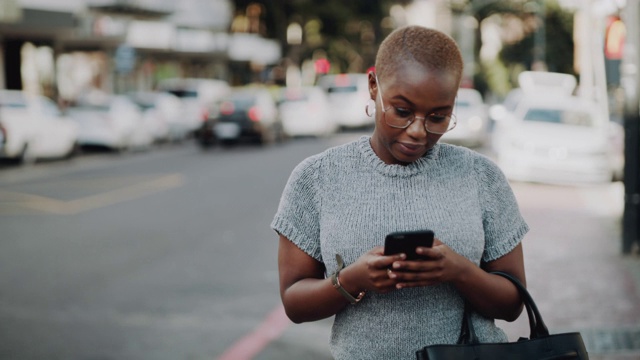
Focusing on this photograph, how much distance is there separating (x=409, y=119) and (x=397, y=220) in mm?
245

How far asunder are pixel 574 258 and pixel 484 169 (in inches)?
316

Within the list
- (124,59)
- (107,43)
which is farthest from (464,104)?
(107,43)

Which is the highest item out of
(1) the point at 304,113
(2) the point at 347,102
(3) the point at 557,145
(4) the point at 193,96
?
(3) the point at 557,145

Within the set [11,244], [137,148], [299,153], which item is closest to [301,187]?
[11,244]

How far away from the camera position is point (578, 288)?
8.39m

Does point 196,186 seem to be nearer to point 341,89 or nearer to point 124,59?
point 124,59

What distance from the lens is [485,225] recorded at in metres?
2.39

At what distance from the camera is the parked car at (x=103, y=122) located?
26.2m

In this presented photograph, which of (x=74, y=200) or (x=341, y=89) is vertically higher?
(x=74, y=200)

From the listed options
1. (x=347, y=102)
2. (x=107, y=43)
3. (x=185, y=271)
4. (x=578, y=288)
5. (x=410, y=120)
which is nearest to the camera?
(x=410, y=120)

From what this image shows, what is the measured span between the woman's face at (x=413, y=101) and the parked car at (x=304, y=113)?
3074 centimetres

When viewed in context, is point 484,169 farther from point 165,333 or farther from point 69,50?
point 69,50

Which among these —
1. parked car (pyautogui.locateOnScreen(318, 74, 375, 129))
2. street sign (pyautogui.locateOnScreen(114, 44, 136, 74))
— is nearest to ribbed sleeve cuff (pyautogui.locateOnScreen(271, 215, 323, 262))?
street sign (pyautogui.locateOnScreen(114, 44, 136, 74))

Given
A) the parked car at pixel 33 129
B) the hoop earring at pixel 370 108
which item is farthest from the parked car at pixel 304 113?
the hoop earring at pixel 370 108
